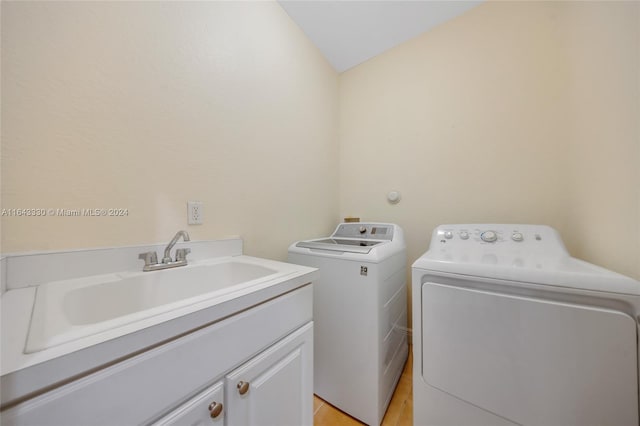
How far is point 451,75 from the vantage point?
169 centimetres

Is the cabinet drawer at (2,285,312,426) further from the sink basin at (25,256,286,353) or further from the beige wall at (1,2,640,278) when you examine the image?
the beige wall at (1,2,640,278)

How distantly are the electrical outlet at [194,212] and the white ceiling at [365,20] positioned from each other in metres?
1.60

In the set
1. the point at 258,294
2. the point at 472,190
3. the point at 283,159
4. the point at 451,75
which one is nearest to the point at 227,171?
the point at 283,159

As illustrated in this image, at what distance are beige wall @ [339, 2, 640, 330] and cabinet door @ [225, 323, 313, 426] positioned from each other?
123cm

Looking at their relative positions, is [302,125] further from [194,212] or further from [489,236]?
[489,236]

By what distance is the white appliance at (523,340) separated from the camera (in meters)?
0.67

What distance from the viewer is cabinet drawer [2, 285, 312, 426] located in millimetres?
339

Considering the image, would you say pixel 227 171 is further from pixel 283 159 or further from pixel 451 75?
pixel 451 75

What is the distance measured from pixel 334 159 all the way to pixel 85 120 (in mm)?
1742

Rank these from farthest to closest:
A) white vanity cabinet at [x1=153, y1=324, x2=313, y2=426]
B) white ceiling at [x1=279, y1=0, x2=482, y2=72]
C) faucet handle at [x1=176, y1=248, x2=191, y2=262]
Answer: white ceiling at [x1=279, y1=0, x2=482, y2=72]
faucet handle at [x1=176, y1=248, x2=191, y2=262]
white vanity cabinet at [x1=153, y1=324, x2=313, y2=426]

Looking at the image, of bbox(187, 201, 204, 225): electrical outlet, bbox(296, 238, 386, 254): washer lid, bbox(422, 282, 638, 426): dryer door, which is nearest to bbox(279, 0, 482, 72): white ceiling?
bbox(187, 201, 204, 225): electrical outlet

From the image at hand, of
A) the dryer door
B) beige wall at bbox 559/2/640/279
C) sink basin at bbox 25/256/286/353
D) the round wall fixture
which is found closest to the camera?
sink basin at bbox 25/256/286/353

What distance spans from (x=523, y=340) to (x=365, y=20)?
7.20 ft

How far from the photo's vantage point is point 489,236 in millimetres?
1190
